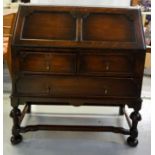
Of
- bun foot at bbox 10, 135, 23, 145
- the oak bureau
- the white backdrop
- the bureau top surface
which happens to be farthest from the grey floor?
the white backdrop

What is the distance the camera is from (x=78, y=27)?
2.21m

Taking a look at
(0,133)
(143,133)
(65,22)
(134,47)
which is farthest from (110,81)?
(0,133)

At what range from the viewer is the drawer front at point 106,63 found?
2.19m

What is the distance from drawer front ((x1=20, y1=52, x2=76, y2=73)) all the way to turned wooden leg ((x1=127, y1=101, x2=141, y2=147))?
682mm

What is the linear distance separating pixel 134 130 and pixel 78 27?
1.04m

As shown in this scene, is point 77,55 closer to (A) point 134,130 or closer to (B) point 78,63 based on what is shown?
(B) point 78,63

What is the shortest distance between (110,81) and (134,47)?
1.11ft

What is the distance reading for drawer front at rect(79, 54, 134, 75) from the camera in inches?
86.1

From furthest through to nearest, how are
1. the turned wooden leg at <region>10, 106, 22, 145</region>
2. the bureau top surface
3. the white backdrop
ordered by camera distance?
the white backdrop < the turned wooden leg at <region>10, 106, 22, 145</region> < the bureau top surface

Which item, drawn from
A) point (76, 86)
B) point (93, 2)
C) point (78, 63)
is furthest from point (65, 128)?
point (93, 2)

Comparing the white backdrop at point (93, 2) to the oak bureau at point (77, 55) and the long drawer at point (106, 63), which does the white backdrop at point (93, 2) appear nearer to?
the oak bureau at point (77, 55)

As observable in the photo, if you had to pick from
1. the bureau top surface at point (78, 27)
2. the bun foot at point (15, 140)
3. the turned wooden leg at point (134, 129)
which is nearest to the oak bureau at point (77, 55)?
the bureau top surface at point (78, 27)

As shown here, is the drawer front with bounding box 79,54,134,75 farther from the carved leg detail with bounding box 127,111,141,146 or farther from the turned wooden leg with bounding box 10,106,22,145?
the turned wooden leg with bounding box 10,106,22,145
